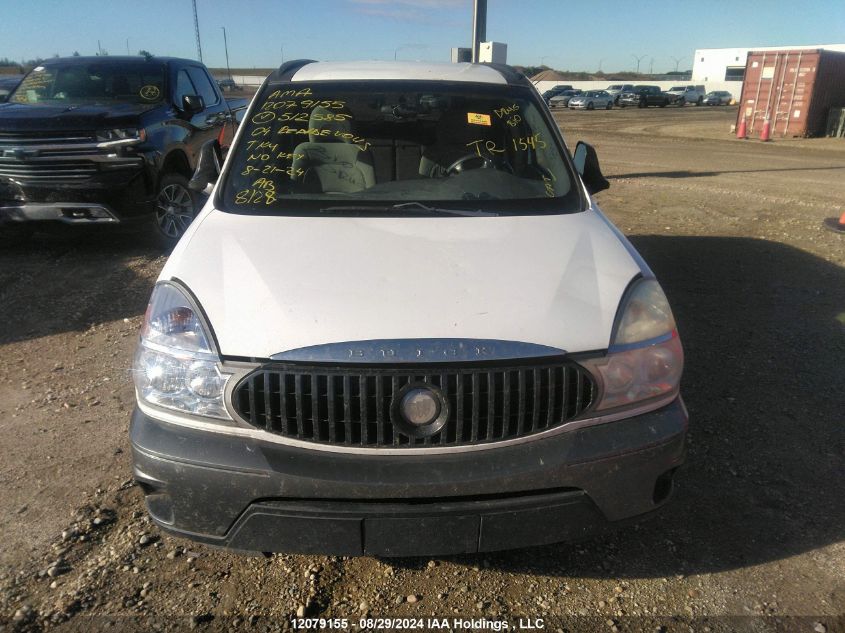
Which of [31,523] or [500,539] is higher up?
[500,539]

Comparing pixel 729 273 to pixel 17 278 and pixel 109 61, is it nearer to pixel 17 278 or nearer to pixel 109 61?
pixel 17 278

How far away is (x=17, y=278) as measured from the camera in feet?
20.3

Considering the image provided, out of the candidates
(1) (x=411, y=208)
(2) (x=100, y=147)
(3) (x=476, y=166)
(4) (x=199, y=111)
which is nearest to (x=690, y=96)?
(4) (x=199, y=111)

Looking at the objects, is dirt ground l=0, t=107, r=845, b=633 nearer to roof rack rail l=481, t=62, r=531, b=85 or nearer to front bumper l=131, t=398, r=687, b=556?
Answer: front bumper l=131, t=398, r=687, b=556

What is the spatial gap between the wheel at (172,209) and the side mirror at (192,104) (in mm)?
768

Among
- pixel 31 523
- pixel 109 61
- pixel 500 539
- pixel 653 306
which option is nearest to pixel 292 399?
pixel 500 539

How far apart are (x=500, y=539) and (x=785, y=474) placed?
1857 mm

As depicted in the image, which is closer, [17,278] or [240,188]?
[240,188]

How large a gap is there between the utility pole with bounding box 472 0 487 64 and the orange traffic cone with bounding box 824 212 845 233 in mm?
5940

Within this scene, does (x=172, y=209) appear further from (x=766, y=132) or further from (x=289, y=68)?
(x=766, y=132)

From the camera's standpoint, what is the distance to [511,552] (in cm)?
271

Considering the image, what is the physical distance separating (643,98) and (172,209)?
4604cm

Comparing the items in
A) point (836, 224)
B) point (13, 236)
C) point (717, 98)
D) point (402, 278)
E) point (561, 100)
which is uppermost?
point (402, 278)

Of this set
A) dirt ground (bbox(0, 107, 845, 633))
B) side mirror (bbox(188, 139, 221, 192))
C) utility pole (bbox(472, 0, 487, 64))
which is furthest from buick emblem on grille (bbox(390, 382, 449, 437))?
utility pole (bbox(472, 0, 487, 64))
